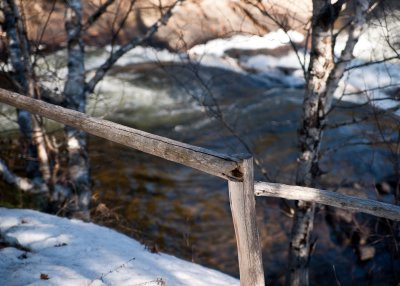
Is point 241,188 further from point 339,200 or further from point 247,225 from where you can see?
point 339,200

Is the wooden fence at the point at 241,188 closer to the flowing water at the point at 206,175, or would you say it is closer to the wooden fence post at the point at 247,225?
the wooden fence post at the point at 247,225

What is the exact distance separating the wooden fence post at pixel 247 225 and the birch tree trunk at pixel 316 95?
2648 millimetres

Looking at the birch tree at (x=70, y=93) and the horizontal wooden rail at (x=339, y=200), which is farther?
the birch tree at (x=70, y=93)

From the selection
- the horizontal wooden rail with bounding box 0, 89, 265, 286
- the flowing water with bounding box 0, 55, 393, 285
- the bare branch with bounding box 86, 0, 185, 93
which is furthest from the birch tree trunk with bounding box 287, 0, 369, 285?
the horizontal wooden rail with bounding box 0, 89, 265, 286

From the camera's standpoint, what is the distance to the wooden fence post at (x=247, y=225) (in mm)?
1929

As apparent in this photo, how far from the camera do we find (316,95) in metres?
4.34

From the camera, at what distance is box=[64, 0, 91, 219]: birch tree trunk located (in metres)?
5.65

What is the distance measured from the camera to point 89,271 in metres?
3.01

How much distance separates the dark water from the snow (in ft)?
5.28

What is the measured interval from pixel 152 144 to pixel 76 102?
3.88m

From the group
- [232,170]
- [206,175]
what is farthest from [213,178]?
[232,170]

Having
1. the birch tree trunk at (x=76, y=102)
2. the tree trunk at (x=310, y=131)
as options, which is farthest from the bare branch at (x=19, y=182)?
the tree trunk at (x=310, y=131)

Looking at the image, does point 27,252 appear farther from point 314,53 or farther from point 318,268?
point 318,268

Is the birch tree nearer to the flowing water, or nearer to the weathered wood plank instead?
the flowing water
